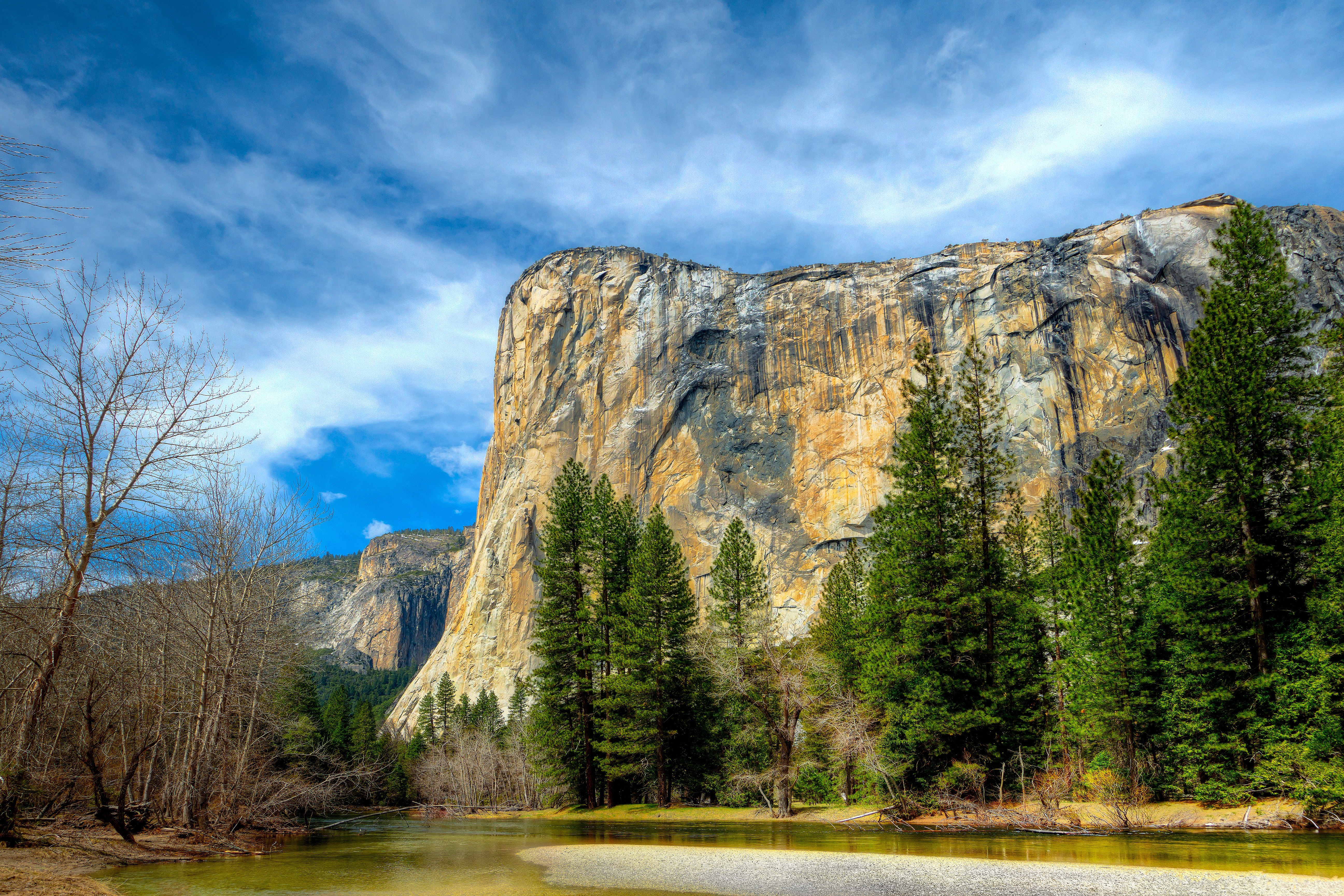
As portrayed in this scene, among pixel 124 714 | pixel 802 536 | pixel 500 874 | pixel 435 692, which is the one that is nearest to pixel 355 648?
pixel 435 692

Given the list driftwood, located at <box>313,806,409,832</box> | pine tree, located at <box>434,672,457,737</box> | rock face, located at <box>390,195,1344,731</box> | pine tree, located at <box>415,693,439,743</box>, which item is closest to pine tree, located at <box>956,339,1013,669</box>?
driftwood, located at <box>313,806,409,832</box>

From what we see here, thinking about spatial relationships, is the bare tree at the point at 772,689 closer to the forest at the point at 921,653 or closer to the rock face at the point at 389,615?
the forest at the point at 921,653

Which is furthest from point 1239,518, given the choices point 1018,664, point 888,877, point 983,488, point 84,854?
point 84,854

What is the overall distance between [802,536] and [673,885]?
77813 millimetres

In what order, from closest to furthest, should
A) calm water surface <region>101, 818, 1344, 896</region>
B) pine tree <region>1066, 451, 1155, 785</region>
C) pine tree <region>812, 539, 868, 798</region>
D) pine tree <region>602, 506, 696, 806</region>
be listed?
calm water surface <region>101, 818, 1344, 896</region>
pine tree <region>1066, 451, 1155, 785</region>
pine tree <region>812, 539, 868, 798</region>
pine tree <region>602, 506, 696, 806</region>

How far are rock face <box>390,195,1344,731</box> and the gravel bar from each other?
6485cm

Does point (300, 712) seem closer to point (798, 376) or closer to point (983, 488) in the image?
point (983, 488)

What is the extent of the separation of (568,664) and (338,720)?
141 feet

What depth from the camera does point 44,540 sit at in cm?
1166

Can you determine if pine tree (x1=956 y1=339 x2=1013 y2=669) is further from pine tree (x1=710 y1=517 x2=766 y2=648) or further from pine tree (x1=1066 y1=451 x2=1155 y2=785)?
pine tree (x1=710 y1=517 x2=766 y2=648)

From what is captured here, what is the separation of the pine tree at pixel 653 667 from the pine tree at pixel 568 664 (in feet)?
5.78

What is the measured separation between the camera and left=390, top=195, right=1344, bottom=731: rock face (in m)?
83.1

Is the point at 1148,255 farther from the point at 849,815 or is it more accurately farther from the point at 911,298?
the point at 849,815

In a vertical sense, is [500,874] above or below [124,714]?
below
